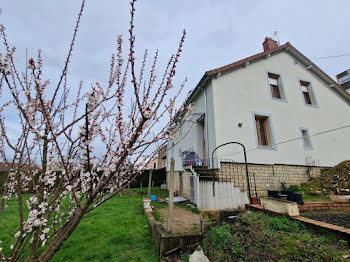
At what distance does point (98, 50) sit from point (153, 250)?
399 centimetres

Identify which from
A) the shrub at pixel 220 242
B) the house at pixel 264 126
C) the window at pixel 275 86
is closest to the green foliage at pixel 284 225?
the shrub at pixel 220 242

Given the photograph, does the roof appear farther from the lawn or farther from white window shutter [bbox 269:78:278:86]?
the lawn

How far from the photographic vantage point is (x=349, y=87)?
21.1 metres

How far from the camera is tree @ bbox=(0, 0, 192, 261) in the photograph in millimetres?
1235

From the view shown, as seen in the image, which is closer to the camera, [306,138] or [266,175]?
[266,175]

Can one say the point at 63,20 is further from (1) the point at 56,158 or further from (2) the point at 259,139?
(2) the point at 259,139

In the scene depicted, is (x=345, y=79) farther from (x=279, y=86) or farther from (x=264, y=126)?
(x=264, y=126)

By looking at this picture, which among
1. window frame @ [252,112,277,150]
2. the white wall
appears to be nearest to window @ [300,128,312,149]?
the white wall

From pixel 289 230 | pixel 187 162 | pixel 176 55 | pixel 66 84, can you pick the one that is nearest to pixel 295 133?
pixel 187 162

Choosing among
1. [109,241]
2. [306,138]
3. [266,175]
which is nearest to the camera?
[109,241]

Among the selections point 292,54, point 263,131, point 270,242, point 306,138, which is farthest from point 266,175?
point 292,54

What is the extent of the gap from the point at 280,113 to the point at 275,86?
75.9 inches

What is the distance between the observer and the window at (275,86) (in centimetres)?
880

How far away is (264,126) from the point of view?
8000mm
